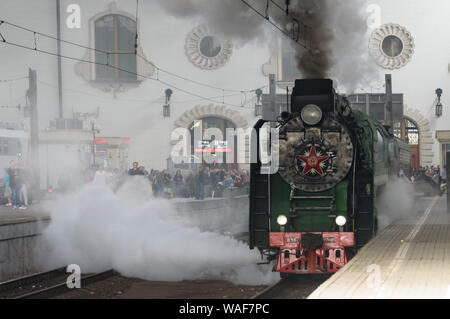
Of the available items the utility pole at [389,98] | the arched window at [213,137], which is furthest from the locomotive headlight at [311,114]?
the arched window at [213,137]

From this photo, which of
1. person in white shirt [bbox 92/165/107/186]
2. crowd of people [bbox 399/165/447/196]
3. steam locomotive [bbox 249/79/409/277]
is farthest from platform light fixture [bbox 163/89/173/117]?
steam locomotive [bbox 249/79/409/277]

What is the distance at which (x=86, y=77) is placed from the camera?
115ft

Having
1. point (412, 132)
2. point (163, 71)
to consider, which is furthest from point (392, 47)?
point (163, 71)

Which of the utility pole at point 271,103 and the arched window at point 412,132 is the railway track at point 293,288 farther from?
the arched window at point 412,132

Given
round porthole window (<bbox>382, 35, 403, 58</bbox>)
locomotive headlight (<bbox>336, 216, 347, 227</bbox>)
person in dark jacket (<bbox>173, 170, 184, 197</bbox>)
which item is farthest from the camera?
round porthole window (<bbox>382, 35, 403, 58</bbox>)

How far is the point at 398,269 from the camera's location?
927 centimetres

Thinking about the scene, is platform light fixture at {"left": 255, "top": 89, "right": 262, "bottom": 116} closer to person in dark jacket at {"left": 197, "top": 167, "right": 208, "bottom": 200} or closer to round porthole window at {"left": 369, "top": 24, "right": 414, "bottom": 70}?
round porthole window at {"left": 369, "top": 24, "right": 414, "bottom": 70}

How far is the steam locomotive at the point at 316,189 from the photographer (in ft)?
38.7

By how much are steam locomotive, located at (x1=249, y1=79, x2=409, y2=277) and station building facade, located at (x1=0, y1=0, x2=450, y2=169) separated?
73.1 ft

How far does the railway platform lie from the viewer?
7.55 meters

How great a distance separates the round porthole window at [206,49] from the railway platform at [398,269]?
20851 millimetres

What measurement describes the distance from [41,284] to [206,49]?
2224 cm

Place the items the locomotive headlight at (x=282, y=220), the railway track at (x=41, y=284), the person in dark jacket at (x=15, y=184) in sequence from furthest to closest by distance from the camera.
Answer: the person in dark jacket at (x=15, y=184) → the railway track at (x=41, y=284) → the locomotive headlight at (x=282, y=220)

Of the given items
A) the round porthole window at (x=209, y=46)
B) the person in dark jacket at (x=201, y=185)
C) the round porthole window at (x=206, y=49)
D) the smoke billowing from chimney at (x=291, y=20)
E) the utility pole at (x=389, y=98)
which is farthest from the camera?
the round porthole window at (x=209, y=46)
